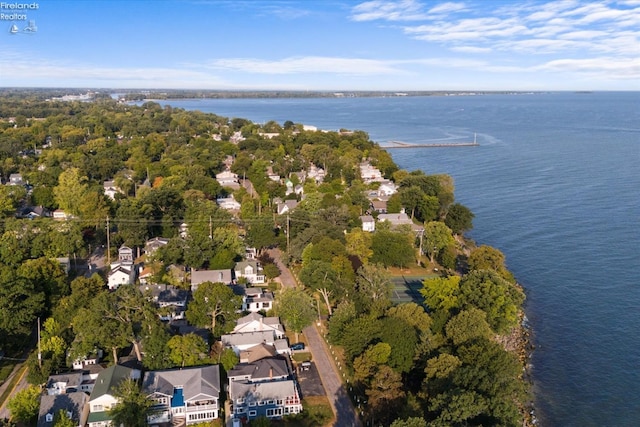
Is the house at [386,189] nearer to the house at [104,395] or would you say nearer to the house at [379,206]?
the house at [379,206]

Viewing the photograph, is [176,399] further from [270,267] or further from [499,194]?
[499,194]

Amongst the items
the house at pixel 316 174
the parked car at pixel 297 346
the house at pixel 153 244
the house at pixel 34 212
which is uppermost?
the house at pixel 316 174

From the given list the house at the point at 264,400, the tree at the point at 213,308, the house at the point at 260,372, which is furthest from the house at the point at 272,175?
the house at the point at 264,400

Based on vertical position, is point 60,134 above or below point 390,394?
above

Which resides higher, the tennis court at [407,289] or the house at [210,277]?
the house at [210,277]

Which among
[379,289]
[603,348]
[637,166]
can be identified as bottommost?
[603,348]

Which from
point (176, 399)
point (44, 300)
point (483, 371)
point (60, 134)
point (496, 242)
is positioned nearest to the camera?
point (483, 371)

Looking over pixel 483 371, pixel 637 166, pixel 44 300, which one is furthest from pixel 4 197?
pixel 637 166
